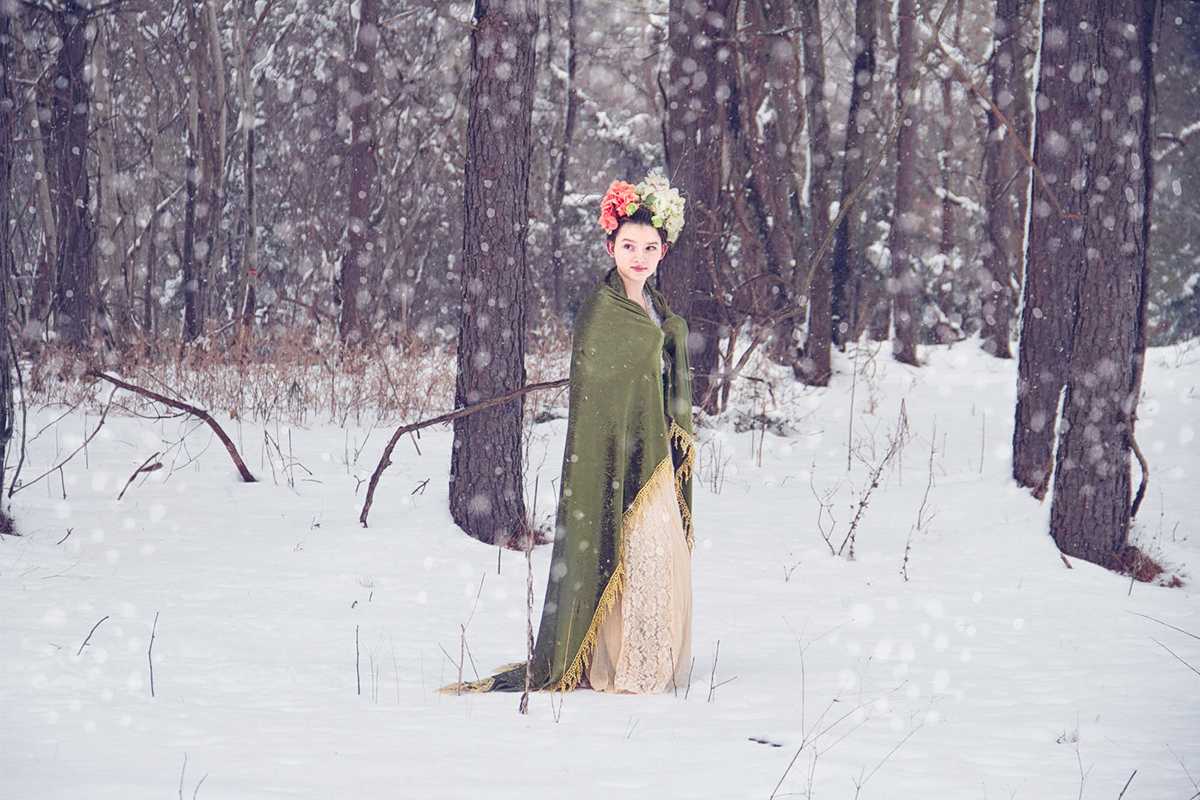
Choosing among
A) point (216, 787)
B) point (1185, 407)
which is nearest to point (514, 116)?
point (216, 787)

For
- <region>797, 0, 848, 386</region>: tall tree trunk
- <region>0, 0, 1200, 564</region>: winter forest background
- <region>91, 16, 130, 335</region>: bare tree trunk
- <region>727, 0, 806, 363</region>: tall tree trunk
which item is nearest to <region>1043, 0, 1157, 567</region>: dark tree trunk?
<region>0, 0, 1200, 564</region>: winter forest background

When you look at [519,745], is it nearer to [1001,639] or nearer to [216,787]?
[216,787]

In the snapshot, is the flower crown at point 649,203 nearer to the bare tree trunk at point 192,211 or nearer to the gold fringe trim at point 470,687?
the gold fringe trim at point 470,687

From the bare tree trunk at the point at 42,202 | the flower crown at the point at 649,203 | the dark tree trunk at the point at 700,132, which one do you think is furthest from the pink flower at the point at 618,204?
the bare tree trunk at the point at 42,202

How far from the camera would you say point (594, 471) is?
3.82 m

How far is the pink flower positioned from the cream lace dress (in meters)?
0.99

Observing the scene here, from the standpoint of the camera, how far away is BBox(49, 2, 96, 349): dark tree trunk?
1188 centimetres

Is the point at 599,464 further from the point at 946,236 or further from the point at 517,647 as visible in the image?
the point at 946,236

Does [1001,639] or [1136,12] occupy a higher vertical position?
[1136,12]

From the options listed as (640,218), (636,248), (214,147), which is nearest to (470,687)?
(636,248)

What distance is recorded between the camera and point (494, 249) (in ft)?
19.6

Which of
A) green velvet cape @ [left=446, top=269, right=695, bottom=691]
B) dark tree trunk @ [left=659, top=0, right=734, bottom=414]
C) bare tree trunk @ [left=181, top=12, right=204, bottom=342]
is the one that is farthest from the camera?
bare tree trunk @ [left=181, top=12, right=204, bottom=342]

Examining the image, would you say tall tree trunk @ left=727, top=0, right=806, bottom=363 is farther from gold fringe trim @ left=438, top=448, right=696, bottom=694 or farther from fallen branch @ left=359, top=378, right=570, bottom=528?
gold fringe trim @ left=438, top=448, right=696, bottom=694

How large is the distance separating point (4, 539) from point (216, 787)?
11.5 ft
